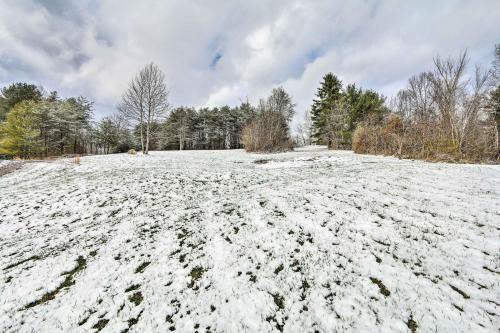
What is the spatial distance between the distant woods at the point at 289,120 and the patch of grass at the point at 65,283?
14399 millimetres

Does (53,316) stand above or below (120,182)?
below

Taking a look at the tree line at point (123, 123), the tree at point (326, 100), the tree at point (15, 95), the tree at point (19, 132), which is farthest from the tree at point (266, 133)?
the tree at point (15, 95)

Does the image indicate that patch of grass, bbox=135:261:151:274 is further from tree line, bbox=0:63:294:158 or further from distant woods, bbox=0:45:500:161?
tree line, bbox=0:63:294:158

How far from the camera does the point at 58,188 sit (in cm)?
770

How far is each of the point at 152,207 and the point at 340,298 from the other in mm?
4968

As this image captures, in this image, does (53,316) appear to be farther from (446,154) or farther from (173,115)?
(173,115)

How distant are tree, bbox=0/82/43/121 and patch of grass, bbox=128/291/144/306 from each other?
4630 cm

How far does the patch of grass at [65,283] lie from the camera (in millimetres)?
2795


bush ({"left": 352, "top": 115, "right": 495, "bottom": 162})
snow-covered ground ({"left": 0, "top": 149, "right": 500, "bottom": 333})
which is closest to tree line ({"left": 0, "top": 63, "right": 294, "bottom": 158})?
bush ({"left": 352, "top": 115, "right": 495, "bottom": 162})

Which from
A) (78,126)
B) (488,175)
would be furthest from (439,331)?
(78,126)

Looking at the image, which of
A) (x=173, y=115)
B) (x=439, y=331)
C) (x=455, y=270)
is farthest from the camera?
(x=173, y=115)

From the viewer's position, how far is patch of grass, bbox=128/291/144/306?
2.64m

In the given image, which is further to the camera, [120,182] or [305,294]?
[120,182]

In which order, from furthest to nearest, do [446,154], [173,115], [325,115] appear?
[173,115]
[325,115]
[446,154]
